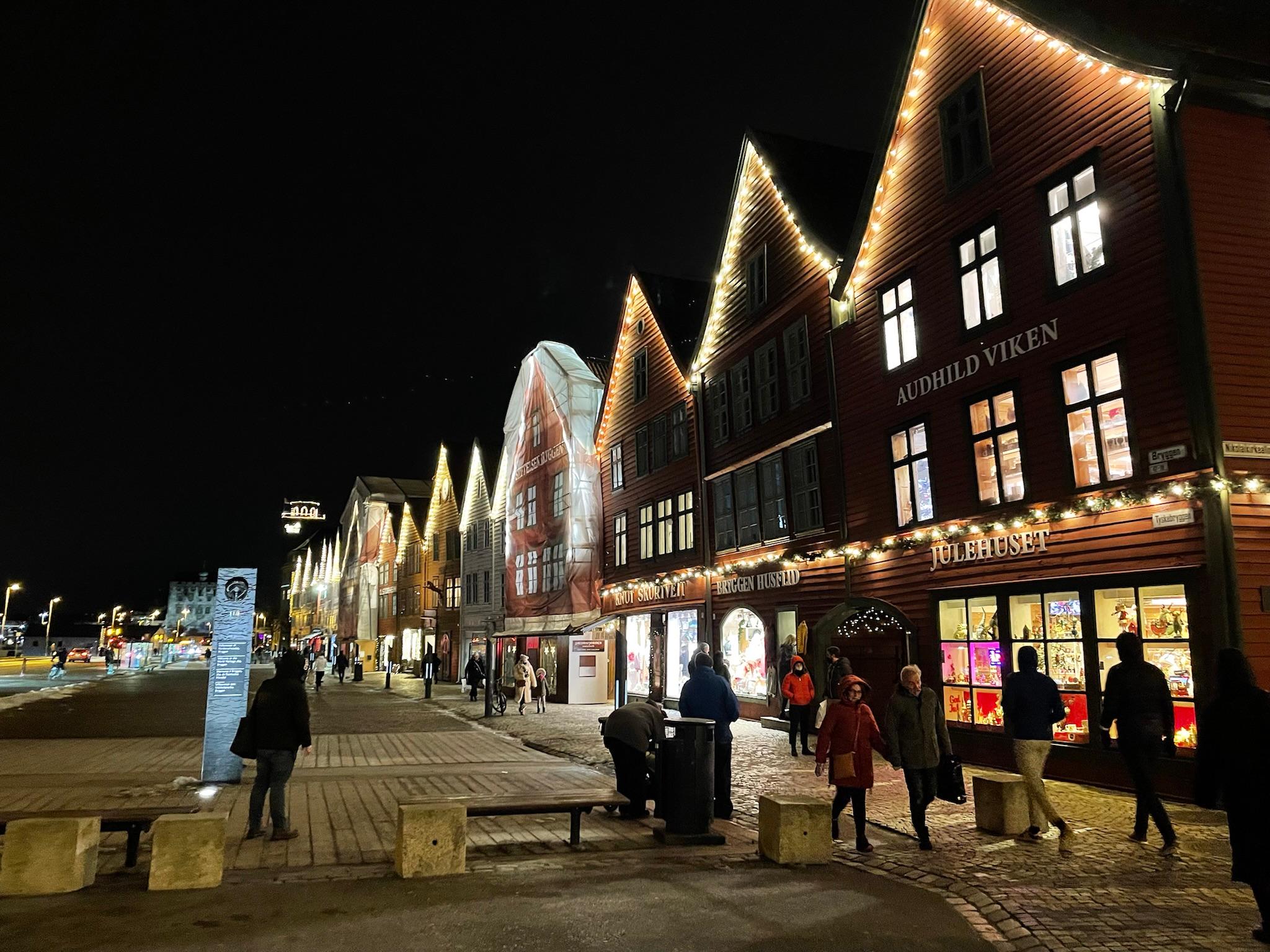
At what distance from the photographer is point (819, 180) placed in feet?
79.2

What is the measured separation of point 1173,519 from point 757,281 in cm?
1369

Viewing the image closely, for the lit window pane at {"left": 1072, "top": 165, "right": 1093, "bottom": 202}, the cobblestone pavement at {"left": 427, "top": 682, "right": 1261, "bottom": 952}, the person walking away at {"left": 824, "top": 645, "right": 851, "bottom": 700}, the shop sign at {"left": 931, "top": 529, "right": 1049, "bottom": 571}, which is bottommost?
the cobblestone pavement at {"left": 427, "top": 682, "right": 1261, "bottom": 952}

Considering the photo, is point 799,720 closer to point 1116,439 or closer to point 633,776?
point 633,776

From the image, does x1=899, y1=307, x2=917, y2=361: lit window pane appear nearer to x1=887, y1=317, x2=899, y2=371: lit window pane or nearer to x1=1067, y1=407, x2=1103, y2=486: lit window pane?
x1=887, y1=317, x2=899, y2=371: lit window pane

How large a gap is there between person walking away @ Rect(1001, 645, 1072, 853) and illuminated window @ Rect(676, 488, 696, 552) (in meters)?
17.6

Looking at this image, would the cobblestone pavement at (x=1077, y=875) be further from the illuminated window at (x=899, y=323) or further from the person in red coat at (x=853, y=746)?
the illuminated window at (x=899, y=323)

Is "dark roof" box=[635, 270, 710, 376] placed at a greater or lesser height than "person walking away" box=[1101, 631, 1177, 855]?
greater

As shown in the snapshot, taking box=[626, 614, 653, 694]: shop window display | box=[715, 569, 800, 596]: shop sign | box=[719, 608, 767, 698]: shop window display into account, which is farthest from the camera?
box=[626, 614, 653, 694]: shop window display

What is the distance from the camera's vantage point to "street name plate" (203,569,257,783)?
13.4 m

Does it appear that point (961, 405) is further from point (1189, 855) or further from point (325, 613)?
point (325, 613)

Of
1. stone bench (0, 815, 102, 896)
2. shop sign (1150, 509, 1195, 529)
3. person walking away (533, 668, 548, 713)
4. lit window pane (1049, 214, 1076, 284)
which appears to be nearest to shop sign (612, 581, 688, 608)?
person walking away (533, 668, 548, 713)

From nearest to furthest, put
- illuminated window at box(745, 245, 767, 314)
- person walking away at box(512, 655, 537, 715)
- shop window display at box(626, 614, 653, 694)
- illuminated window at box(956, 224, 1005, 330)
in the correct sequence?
illuminated window at box(956, 224, 1005, 330)
illuminated window at box(745, 245, 767, 314)
person walking away at box(512, 655, 537, 715)
shop window display at box(626, 614, 653, 694)

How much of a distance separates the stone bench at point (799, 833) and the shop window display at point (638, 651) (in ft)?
68.7

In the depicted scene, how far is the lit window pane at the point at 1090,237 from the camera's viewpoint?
13953 mm
